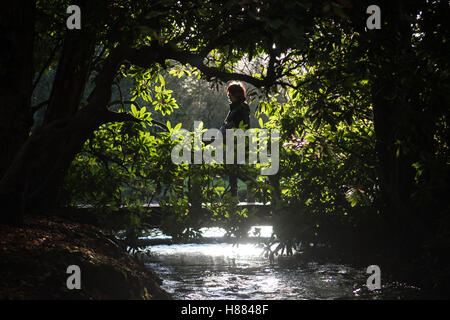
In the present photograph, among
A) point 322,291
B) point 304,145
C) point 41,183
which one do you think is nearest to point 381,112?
point 304,145

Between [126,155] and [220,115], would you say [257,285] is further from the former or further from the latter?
[220,115]

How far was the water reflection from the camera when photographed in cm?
633

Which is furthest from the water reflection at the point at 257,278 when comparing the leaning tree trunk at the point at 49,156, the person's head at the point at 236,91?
the person's head at the point at 236,91

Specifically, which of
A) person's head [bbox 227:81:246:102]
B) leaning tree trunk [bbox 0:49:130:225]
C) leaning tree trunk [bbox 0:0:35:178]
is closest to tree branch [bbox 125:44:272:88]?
leaning tree trunk [bbox 0:49:130:225]

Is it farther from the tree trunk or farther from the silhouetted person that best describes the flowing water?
the tree trunk

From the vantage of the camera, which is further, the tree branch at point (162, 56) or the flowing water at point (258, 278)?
the flowing water at point (258, 278)

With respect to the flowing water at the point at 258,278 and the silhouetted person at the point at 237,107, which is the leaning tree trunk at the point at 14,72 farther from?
the silhouetted person at the point at 237,107

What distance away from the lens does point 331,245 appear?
818 cm

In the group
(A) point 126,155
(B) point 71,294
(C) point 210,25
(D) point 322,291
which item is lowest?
(D) point 322,291

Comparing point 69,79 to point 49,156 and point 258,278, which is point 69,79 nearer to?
point 49,156

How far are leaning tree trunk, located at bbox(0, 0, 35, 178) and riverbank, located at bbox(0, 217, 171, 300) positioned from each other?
36.6 inches

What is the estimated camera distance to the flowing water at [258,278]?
633 cm

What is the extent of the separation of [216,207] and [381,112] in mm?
2639

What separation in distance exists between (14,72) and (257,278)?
14.3ft
